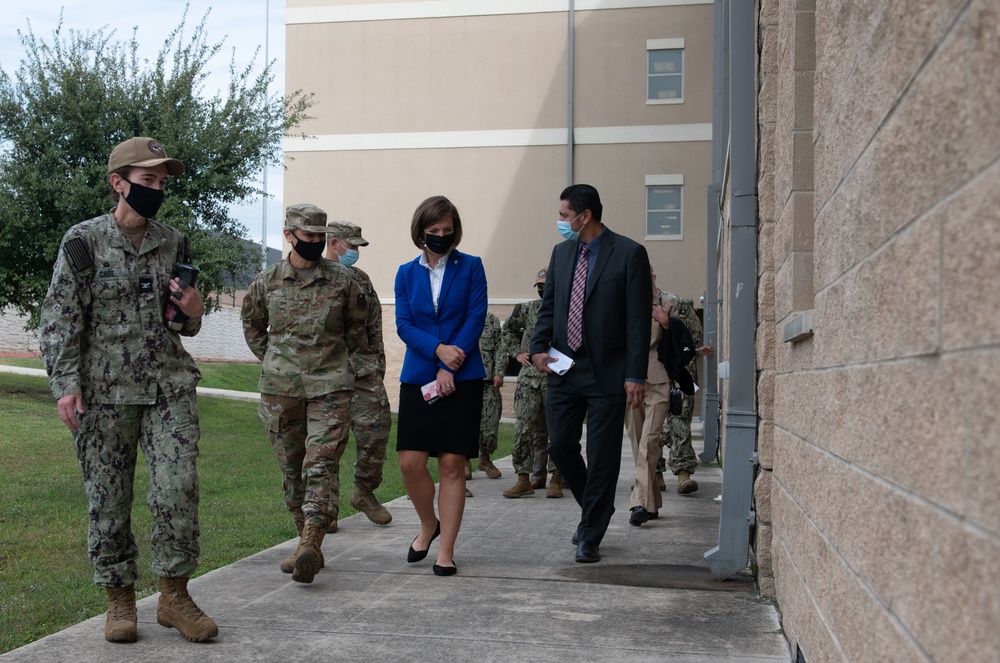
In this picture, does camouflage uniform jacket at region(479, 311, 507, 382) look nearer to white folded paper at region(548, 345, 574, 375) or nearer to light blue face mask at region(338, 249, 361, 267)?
light blue face mask at region(338, 249, 361, 267)

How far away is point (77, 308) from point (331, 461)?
184 cm

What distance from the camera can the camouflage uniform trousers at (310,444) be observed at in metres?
5.88

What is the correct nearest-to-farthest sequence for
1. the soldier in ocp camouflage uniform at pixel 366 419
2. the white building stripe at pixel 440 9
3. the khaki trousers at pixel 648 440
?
the soldier in ocp camouflage uniform at pixel 366 419 < the khaki trousers at pixel 648 440 < the white building stripe at pixel 440 9

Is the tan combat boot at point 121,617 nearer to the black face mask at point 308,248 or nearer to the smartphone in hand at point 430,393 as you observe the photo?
the smartphone in hand at point 430,393

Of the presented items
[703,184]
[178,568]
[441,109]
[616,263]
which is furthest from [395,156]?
[178,568]

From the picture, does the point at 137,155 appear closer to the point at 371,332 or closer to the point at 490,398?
the point at 371,332

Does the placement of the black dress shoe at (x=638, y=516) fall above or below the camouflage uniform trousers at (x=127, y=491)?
below

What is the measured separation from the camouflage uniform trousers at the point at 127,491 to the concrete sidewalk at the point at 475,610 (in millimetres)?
296

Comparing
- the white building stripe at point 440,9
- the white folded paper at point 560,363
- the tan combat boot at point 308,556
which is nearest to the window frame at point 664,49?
the white building stripe at point 440,9

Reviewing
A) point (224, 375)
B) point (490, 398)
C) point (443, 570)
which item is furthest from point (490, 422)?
point (224, 375)

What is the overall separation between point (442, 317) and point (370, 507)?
2202 mm

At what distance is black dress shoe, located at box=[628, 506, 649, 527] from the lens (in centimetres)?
780

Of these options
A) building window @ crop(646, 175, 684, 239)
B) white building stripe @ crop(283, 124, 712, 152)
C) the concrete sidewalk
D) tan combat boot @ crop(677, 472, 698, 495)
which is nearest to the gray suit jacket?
the concrete sidewalk

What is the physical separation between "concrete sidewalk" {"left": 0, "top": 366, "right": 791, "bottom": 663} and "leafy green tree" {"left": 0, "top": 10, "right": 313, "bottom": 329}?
507 inches
